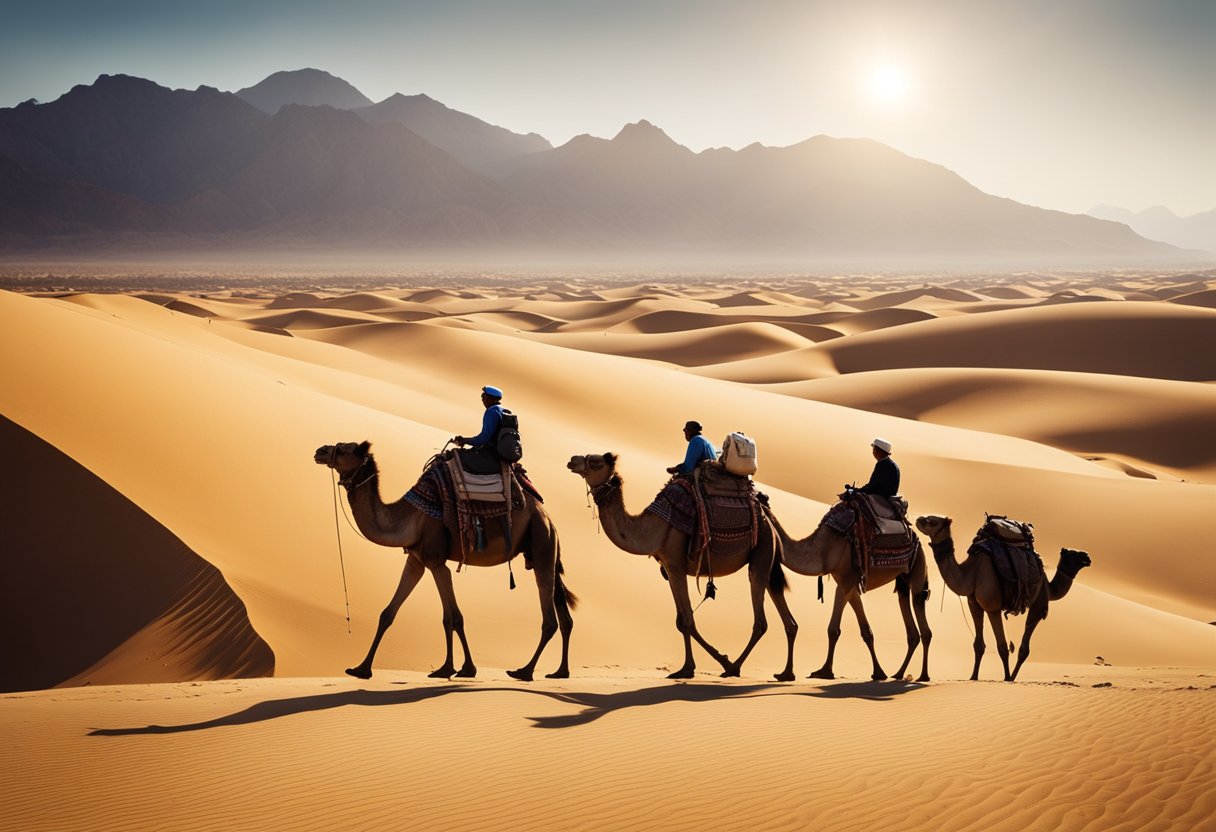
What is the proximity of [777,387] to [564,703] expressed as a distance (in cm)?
3227

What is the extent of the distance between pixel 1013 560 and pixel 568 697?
6.57 meters

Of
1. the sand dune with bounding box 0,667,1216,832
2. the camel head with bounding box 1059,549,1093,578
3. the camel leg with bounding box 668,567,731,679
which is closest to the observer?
the sand dune with bounding box 0,667,1216,832

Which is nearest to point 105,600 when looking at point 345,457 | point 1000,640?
point 345,457

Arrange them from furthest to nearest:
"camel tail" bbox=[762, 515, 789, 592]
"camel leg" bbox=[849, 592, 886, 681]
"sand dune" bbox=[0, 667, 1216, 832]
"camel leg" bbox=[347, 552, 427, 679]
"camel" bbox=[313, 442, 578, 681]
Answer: "camel leg" bbox=[849, 592, 886, 681] < "camel tail" bbox=[762, 515, 789, 592] < "camel" bbox=[313, 442, 578, 681] < "camel leg" bbox=[347, 552, 427, 679] < "sand dune" bbox=[0, 667, 1216, 832]

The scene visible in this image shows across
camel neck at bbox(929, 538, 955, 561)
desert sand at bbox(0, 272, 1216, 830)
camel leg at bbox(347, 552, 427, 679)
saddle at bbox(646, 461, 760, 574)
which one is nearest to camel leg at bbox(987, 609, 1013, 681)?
desert sand at bbox(0, 272, 1216, 830)

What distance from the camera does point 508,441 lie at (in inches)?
359

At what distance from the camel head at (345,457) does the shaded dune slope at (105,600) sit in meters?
1.85

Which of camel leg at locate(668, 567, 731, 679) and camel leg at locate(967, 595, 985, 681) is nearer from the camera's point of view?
camel leg at locate(668, 567, 731, 679)

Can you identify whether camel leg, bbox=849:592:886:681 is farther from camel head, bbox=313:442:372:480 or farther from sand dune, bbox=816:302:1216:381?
sand dune, bbox=816:302:1216:381

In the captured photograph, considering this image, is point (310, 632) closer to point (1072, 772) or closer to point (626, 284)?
point (1072, 772)

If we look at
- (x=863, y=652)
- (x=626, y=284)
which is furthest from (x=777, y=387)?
(x=626, y=284)

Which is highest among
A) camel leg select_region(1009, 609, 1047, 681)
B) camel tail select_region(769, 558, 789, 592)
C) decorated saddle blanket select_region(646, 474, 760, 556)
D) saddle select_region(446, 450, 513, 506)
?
saddle select_region(446, 450, 513, 506)

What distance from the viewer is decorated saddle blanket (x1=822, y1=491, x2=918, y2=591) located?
10.6 metres

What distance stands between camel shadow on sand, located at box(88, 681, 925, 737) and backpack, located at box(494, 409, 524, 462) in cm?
203
